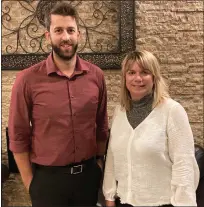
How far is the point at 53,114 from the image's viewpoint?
1.80 metres

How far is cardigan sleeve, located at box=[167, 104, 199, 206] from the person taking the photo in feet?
4.79

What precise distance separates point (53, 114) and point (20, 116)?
21 cm

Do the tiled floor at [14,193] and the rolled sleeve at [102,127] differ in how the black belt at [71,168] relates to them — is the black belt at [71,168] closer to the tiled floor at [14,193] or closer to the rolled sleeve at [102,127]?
the rolled sleeve at [102,127]

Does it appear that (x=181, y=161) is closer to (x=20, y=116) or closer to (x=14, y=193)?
(x=20, y=116)

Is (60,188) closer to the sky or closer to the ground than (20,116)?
closer to the ground

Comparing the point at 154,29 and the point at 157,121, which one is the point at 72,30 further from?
the point at 154,29

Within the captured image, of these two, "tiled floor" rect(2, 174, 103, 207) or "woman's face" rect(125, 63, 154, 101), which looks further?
"tiled floor" rect(2, 174, 103, 207)

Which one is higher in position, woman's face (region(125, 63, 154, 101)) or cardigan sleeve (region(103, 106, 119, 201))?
woman's face (region(125, 63, 154, 101))

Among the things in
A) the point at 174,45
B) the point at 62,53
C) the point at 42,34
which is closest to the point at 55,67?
the point at 62,53

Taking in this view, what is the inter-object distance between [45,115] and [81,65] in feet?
1.21

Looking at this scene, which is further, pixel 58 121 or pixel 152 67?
pixel 58 121

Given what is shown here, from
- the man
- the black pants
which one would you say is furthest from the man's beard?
the black pants

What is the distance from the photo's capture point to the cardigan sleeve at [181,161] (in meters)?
1.46

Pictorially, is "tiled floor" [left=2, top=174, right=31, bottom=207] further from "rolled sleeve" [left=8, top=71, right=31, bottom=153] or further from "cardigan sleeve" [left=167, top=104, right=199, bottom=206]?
"cardigan sleeve" [left=167, top=104, right=199, bottom=206]
